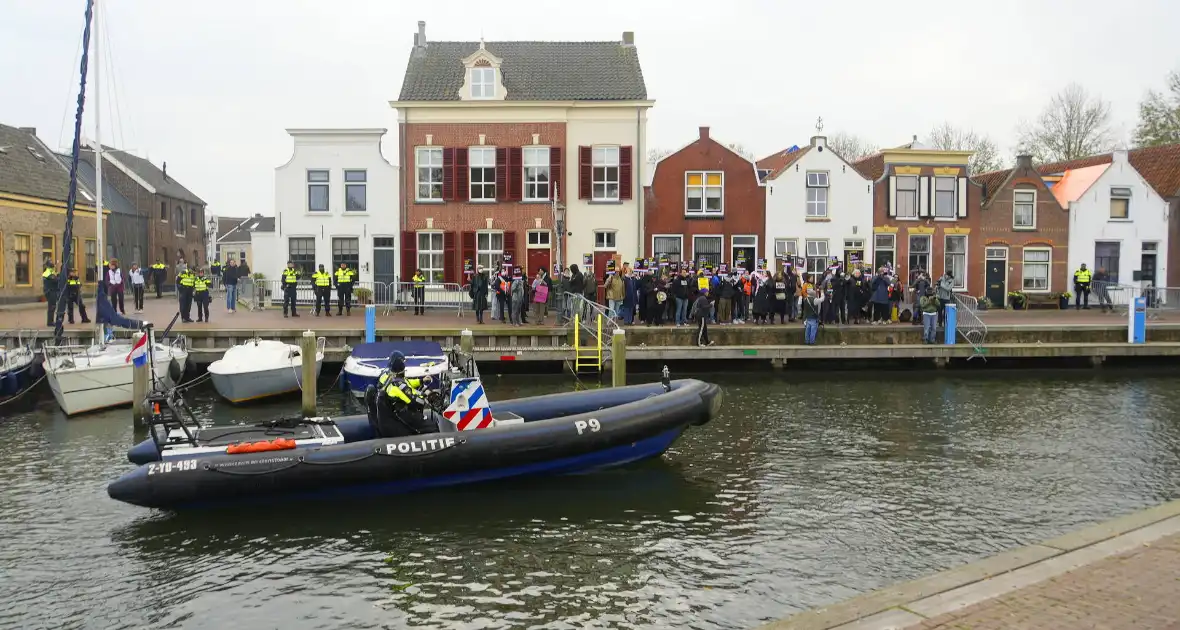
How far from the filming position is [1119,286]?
29.4m

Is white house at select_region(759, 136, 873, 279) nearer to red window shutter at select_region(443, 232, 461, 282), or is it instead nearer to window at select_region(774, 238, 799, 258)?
window at select_region(774, 238, 799, 258)

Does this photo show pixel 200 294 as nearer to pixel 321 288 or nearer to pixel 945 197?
pixel 321 288

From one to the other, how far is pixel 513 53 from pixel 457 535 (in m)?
23.3

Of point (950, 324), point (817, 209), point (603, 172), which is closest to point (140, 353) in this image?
point (603, 172)

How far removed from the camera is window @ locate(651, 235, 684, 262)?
97.3ft

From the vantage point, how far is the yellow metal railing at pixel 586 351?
20.0m

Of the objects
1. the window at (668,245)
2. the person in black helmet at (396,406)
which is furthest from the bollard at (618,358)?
the window at (668,245)

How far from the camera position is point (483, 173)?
96.5 feet

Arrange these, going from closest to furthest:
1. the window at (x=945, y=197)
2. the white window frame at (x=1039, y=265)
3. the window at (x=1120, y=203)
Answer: the window at (x=945, y=197)
the white window frame at (x=1039, y=265)
the window at (x=1120, y=203)

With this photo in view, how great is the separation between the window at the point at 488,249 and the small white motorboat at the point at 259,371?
11.2 metres

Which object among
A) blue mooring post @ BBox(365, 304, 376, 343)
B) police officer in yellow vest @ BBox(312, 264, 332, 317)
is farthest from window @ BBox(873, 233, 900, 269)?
blue mooring post @ BBox(365, 304, 376, 343)

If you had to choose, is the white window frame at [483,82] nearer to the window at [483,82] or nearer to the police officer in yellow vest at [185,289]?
the window at [483,82]

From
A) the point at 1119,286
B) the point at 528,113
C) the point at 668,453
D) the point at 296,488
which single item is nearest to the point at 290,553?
the point at 296,488

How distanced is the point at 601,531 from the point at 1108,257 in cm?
2784
